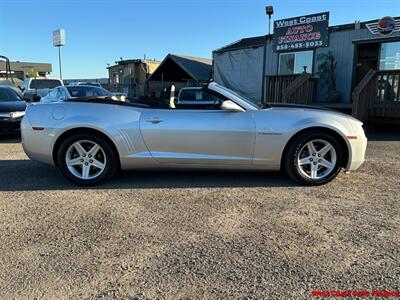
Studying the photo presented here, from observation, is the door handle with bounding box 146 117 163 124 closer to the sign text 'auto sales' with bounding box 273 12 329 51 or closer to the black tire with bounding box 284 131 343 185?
the black tire with bounding box 284 131 343 185

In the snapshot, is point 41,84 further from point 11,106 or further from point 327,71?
point 327,71

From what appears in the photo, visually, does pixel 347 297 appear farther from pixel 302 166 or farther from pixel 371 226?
pixel 302 166

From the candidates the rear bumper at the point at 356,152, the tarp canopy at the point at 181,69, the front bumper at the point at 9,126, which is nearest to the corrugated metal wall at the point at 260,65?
the tarp canopy at the point at 181,69

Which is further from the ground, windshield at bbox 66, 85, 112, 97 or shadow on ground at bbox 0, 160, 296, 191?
windshield at bbox 66, 85, 112, 97

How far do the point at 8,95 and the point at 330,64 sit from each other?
10850 millimetres

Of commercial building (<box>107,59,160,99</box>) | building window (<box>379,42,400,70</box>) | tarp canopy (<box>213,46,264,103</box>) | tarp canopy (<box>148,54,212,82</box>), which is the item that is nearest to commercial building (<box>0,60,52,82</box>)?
commercial building (<box>107,59,160,99</box>)

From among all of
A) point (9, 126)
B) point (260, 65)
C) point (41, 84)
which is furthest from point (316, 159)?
point (41, 84)

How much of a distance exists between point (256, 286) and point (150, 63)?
31.7m

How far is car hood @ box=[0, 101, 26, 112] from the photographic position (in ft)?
30.9

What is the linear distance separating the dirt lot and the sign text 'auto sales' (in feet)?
32.1

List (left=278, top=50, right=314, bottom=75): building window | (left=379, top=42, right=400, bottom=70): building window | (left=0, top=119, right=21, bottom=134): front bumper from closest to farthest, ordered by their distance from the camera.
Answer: (left=0, top=119, right=21, bottom=134): front bumper
(left=379, top=42, right=400, bottom=70): building window
(left=278, top=50, right=314, bottom=75): building window

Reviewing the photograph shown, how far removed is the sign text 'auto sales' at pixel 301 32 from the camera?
13.8m

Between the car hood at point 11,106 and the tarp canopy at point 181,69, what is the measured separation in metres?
12.8

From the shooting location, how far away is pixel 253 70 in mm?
16812
